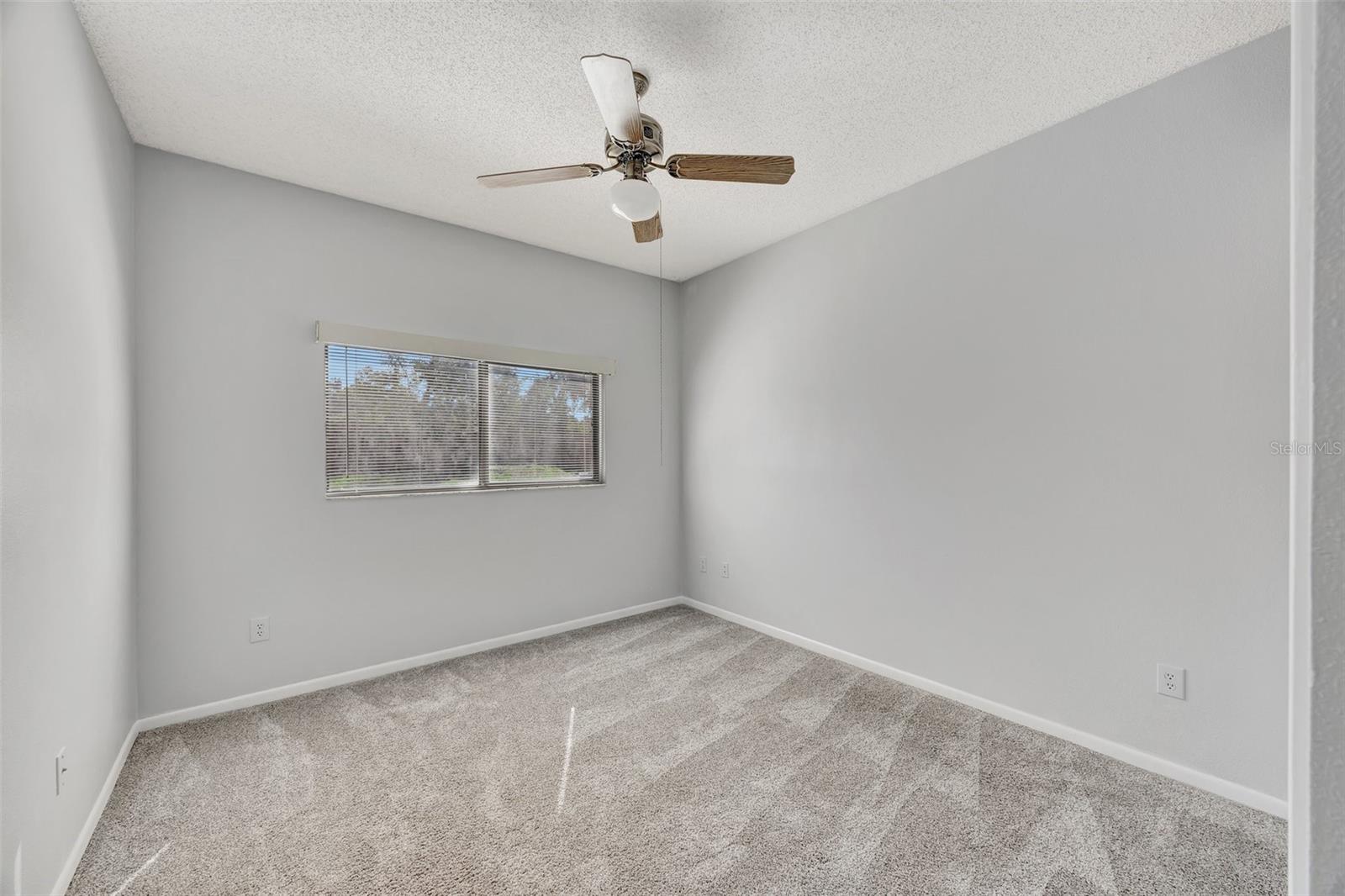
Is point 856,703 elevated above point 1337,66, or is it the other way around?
point 1337,66

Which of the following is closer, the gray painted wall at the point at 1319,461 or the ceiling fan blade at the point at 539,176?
the gray painted wall at the point at 1319,461

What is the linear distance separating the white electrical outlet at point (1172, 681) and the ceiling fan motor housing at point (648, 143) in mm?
2633

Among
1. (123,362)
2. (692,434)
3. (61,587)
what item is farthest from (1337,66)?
(692,434)

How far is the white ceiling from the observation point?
5.91ft

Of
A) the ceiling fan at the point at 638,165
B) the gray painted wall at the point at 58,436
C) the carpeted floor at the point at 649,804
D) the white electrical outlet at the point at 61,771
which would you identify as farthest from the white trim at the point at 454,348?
the white electrical outlet at the point at 61,771

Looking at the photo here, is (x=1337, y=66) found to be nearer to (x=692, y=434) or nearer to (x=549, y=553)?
(x=549, y=553)

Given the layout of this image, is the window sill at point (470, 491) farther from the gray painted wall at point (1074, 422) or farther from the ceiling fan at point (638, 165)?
the ceiling fan at point (638, 165)

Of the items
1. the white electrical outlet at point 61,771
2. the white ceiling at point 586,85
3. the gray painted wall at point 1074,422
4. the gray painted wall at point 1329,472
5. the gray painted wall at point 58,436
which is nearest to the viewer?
the gray painted wall at point 1329,472

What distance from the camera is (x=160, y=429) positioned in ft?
8.29

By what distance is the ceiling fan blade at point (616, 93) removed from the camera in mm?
1649

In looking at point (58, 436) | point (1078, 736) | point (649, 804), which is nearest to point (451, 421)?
point (58, 436)

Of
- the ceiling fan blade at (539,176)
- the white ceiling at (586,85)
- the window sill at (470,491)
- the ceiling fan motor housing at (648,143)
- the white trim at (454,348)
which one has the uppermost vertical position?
the white ceiling at (586,85)

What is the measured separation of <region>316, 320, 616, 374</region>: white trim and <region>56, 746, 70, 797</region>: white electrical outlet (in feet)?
6.19

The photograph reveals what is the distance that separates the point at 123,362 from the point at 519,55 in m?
1.96
